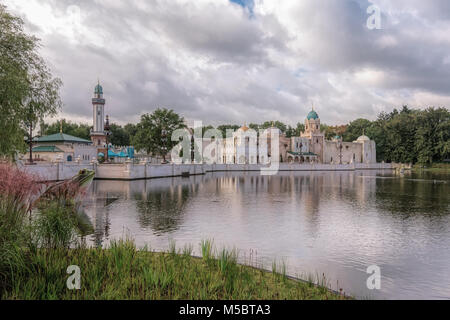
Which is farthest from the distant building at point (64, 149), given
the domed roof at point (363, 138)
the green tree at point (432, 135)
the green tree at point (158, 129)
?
the green tree at point (432, 135)

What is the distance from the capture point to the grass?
243 inches

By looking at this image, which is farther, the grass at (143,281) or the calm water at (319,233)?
the calm water at (319,233)

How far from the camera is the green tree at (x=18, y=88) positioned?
13500 millimetres

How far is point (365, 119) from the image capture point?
113m

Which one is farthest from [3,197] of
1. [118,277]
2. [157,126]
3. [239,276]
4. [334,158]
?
[334,158]

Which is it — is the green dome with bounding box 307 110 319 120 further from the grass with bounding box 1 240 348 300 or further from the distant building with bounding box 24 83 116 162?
the grass with bounding box 1 240 348 300

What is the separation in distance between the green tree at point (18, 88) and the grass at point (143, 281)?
861 centimetres

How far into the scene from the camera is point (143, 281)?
6.56 meters

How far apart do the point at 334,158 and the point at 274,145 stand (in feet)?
73.9

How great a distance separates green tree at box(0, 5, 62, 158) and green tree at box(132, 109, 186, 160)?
40.4 meters

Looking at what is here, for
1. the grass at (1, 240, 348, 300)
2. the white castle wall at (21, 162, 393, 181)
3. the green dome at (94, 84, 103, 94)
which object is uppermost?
the green dome at (94, 84, 103, 94)

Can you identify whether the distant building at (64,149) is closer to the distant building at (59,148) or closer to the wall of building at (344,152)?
the distant building at (59,148)

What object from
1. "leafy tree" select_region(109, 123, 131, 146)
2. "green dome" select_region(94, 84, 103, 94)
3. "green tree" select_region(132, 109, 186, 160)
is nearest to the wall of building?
"green tree" select_region(132, 109, 186, 160)
